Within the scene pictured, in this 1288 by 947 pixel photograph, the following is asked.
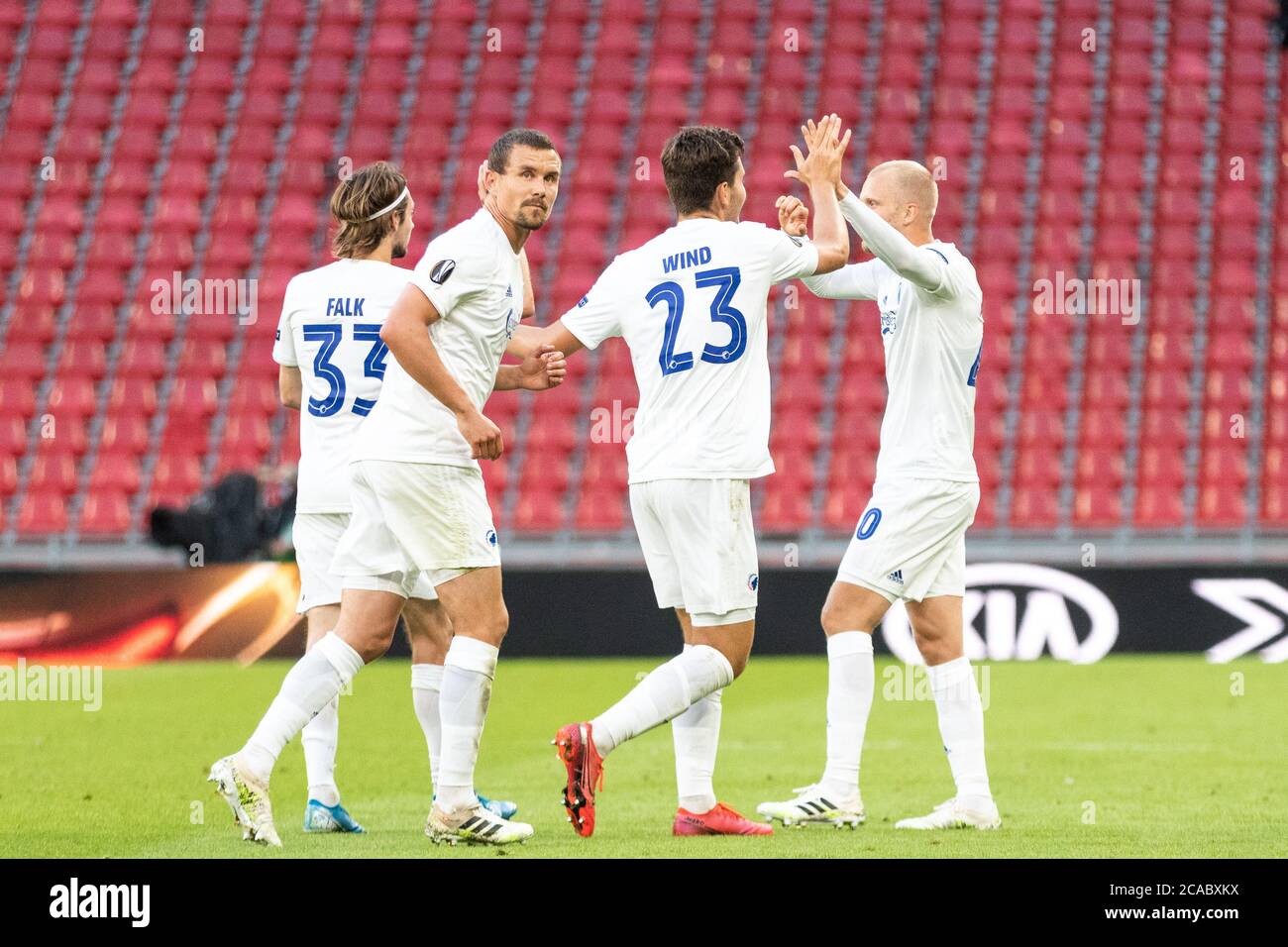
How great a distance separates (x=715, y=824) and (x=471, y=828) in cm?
77

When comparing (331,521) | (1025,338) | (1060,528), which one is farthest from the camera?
(1025,338)

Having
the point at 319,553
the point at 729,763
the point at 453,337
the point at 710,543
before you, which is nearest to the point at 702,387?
the point at 710,543

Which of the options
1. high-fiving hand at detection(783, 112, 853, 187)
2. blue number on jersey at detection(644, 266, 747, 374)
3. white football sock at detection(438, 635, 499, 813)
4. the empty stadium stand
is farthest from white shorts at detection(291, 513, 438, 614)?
the empty stadium stand

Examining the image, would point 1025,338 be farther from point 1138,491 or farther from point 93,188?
point 93,188

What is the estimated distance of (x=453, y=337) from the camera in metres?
5.39

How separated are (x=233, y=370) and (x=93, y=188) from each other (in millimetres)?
3024

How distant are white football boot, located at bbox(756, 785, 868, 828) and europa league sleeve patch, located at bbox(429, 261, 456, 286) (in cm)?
202

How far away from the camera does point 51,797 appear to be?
665 cm

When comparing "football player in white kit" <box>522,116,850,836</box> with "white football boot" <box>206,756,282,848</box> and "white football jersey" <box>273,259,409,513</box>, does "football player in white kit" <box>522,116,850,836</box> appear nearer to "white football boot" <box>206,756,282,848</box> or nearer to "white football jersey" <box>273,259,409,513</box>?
"white football jersey" <box>273,259,409,513</box>

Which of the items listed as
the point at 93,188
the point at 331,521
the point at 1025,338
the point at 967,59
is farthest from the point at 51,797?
the point at 967,59

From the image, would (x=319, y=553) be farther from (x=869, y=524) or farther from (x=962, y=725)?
(x=962, y=725)

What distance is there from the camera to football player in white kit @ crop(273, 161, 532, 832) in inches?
236

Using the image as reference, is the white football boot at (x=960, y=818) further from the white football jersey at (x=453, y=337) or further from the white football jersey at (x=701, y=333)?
the white football jersey at (x=453, y=337)

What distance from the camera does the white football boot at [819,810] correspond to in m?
5.80
